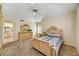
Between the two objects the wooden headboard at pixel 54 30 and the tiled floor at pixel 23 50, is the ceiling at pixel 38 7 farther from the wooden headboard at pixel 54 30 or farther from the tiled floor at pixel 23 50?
the tiled floor at pixel 23 50

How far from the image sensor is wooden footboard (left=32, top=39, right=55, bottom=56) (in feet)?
4.94

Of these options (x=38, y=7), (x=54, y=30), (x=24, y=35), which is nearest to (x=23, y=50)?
(x=24, y=35)

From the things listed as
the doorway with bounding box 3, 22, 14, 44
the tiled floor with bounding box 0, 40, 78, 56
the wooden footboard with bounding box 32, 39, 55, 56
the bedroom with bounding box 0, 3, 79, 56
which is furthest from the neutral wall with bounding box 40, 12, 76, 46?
the doorway with bounding box 3, 22, 14, 44

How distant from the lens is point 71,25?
63.4 inches

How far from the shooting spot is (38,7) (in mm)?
1576

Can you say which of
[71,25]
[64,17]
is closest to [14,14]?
[64,17]

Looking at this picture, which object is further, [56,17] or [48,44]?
Result: [56,17]

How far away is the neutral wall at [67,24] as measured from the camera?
5.23 feet

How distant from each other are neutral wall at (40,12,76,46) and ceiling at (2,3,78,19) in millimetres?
96

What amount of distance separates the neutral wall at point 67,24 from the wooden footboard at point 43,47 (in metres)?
0.26

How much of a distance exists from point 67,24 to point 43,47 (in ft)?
1.94

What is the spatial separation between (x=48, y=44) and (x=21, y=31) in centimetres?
53

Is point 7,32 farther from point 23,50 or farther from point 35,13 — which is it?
point 35,13

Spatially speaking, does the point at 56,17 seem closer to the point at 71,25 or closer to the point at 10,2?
the point at 71,25
